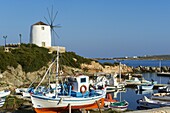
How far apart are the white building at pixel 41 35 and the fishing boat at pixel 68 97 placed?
3892cm

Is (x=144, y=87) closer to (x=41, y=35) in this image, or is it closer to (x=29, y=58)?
(x=29, y=58)

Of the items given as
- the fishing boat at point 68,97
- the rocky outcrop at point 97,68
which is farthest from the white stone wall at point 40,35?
the fishing boat at point 68,97

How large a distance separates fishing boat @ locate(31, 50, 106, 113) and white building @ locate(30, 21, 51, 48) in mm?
38915

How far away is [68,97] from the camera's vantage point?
74.4 feet

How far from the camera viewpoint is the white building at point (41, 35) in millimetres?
62969

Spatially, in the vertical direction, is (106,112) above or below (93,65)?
below

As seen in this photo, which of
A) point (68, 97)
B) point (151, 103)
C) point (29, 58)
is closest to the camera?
point (68, 97)

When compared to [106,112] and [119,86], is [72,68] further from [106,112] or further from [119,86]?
[106,112]

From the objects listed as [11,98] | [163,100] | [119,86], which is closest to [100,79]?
[119,86]

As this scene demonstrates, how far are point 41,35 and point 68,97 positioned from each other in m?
41.7

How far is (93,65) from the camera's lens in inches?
2576

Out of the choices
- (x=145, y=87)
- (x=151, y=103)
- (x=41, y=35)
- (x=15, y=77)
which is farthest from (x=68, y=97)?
(x=41, y=35)

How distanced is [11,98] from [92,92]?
791 centimetres

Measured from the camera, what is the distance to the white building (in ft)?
207
